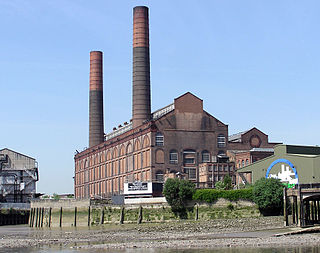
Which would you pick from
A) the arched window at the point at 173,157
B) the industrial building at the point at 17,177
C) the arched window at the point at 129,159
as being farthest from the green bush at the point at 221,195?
the industrial building at the point at 17,177

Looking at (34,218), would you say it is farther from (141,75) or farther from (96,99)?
(96,99)

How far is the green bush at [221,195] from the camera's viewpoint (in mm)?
71562

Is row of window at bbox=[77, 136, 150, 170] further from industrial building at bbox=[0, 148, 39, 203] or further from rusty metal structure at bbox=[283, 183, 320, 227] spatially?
rusty metal structure at bbox=[283, 183, 320, 227]

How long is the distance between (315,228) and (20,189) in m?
71.5

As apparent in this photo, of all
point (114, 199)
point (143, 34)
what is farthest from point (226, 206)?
point (143, 34)

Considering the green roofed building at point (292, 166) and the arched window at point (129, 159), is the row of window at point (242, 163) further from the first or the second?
the arched window at point (129, 159)

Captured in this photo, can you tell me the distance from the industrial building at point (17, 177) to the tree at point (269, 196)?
54.7 m

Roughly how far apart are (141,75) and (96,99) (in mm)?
21966

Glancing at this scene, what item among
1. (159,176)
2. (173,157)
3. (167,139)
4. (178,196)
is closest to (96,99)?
(167,139)

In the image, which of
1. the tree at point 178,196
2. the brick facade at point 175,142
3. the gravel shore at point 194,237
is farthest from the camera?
the brick facade at point 175,142

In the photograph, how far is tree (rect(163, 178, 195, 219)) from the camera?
241 feet

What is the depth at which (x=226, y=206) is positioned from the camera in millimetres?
72000

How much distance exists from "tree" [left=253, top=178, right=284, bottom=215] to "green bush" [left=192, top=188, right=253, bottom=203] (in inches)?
75.3

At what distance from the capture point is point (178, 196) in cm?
7369
